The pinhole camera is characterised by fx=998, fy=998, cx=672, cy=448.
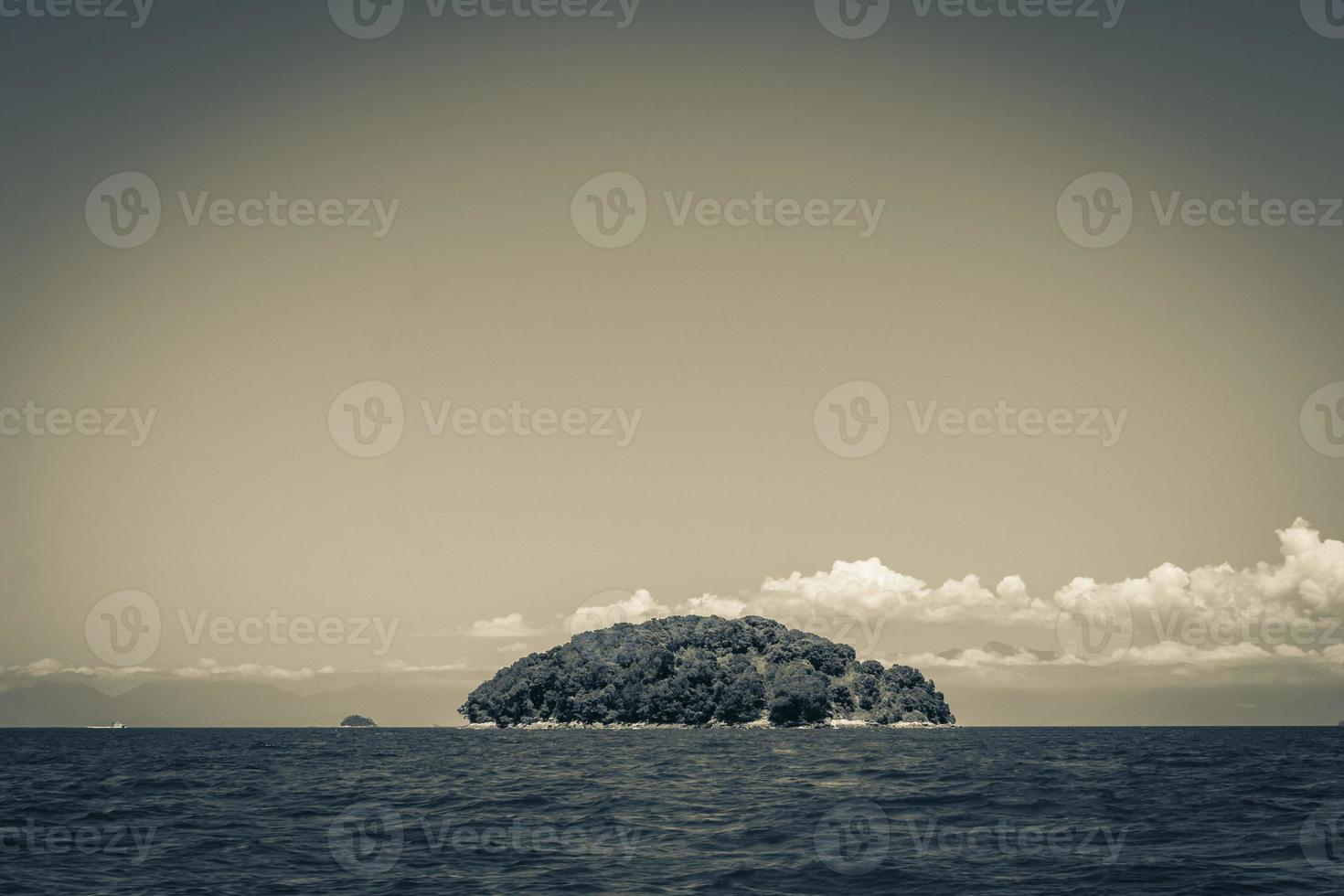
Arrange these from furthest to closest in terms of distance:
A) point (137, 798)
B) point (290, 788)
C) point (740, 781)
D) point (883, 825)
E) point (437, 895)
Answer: point (740, 781), point (290, 788), point (137, 798), point (883, 825), point (437, 895)

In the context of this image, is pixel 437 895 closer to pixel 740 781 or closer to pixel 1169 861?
pixel 1169 861

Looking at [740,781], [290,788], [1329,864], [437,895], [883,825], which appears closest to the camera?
[437,895]

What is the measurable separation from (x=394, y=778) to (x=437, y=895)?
1491 inches

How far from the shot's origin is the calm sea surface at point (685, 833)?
89.7ft

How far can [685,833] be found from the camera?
3544 centimetres

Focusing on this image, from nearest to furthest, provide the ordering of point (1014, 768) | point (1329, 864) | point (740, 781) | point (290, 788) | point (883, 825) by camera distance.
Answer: point (1329, 864), point (883, 825), point (290, 788), point (740, 781), point (1014, 768)

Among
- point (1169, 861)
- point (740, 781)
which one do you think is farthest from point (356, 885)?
point (740, 781)

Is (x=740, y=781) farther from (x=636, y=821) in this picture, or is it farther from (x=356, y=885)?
(x=356, y=885)

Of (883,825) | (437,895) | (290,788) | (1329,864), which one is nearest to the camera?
(437,895)

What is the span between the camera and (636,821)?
3834 cm

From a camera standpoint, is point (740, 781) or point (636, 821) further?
point (740, 781)

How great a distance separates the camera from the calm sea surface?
2734cm

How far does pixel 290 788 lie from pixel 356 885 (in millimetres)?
29497

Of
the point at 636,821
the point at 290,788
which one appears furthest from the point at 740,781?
the point at 290,788
